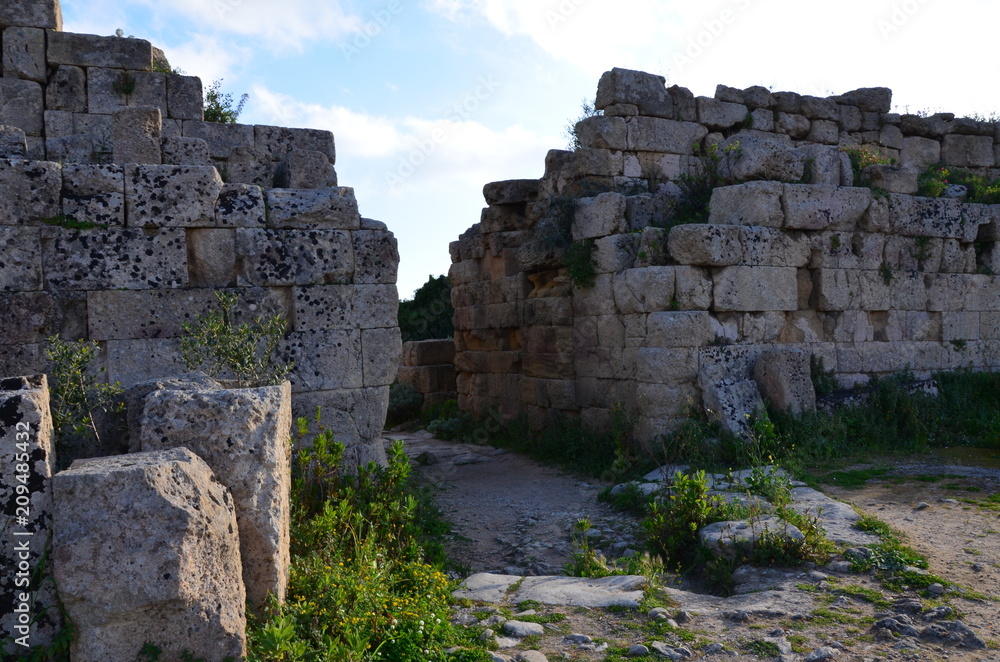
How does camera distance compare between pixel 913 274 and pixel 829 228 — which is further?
pixel 913 274

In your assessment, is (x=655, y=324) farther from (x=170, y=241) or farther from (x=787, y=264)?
(x=170, y=241)

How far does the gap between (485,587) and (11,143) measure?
4564 millimetres

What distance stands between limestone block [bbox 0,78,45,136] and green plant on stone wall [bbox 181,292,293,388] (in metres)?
4.45

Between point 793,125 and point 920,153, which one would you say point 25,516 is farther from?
point 920,153

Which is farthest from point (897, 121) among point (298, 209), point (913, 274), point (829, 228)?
point (298, 209)

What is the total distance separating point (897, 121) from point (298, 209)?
1090 centimetres

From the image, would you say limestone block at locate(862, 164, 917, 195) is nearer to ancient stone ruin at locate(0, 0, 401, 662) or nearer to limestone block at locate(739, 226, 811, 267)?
limestone block at locate(739, 226, 811, 267)

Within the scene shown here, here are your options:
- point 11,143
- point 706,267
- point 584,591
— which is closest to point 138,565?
point 584,591

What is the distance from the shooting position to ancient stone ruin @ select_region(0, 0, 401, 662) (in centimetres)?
297

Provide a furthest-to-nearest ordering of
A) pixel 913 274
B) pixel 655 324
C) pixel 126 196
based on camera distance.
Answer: pixel 913 274
pixel 655 324
pixel 126 196

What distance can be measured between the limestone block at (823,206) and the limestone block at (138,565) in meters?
7.46

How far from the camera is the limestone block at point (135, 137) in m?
6.15

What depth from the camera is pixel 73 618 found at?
115 inches

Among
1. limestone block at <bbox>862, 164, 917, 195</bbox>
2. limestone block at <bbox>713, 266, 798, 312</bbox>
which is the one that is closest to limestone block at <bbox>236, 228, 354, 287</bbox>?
limestone block at <bbox>713, 266, 798, 312</bbox>
